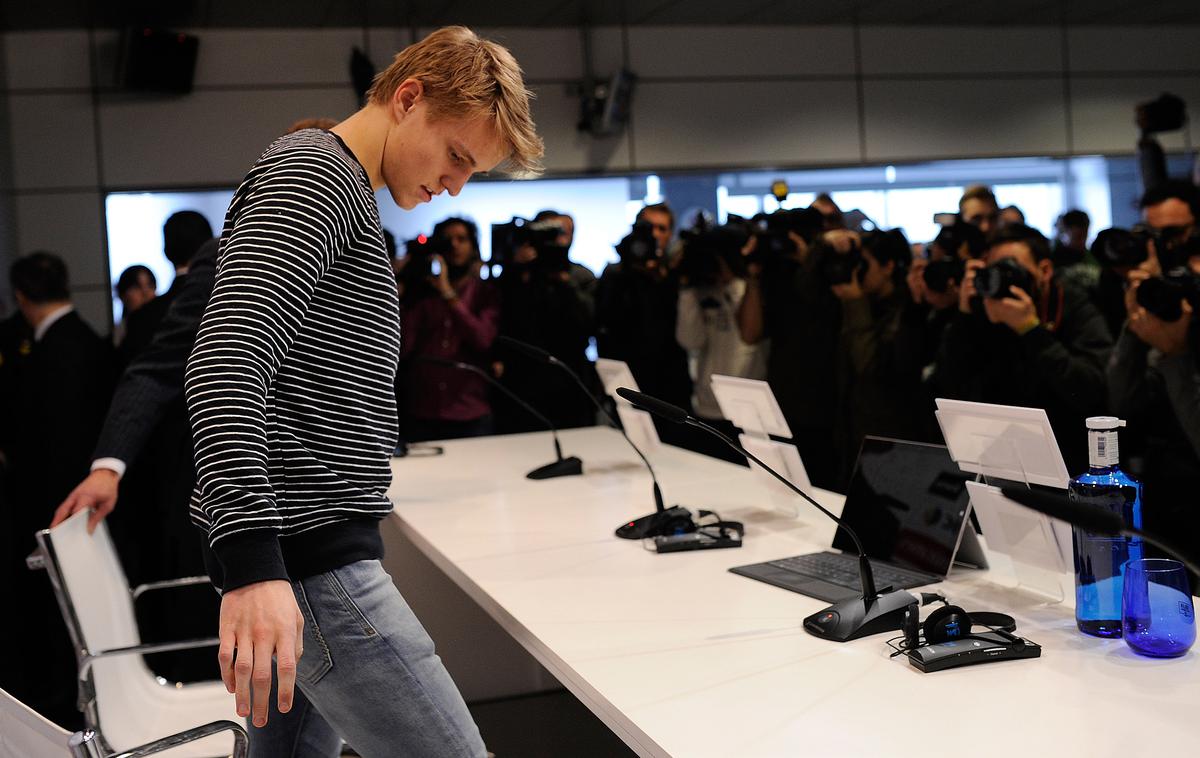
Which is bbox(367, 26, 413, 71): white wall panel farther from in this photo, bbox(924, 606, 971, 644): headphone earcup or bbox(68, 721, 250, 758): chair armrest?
bbox(924, 606, 971, 644): headphone earcup

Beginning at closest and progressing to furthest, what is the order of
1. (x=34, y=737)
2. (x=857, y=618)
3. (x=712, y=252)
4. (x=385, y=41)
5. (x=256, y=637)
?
(x=256, y=637)
(x=34, y=737)
(x=857, y=618)
(x=712, y=252)
(x=385, y=41)

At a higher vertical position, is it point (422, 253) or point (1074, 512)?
point (422, 253)

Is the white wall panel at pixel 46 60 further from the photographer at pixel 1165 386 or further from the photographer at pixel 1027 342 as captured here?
the photographer at pixel 1165 386

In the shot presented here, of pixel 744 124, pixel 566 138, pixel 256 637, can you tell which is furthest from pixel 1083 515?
pixel 744 124

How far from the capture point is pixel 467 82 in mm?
1272

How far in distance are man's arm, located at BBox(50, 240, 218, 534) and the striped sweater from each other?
0.88 meters

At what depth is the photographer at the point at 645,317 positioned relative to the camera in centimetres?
464

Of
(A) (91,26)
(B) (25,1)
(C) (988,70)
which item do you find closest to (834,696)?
(B) (25,1)

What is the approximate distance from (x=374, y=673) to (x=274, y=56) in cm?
567

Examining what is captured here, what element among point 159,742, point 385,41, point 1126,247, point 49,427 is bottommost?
point 159,742

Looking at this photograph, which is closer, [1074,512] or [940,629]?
[1074,512]

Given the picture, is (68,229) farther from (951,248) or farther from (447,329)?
(951,248)

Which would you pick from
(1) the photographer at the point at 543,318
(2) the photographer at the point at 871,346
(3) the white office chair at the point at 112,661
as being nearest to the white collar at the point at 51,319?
(1) the photographer at the point at 543,318

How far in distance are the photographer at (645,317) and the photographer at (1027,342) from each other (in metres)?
1.55
